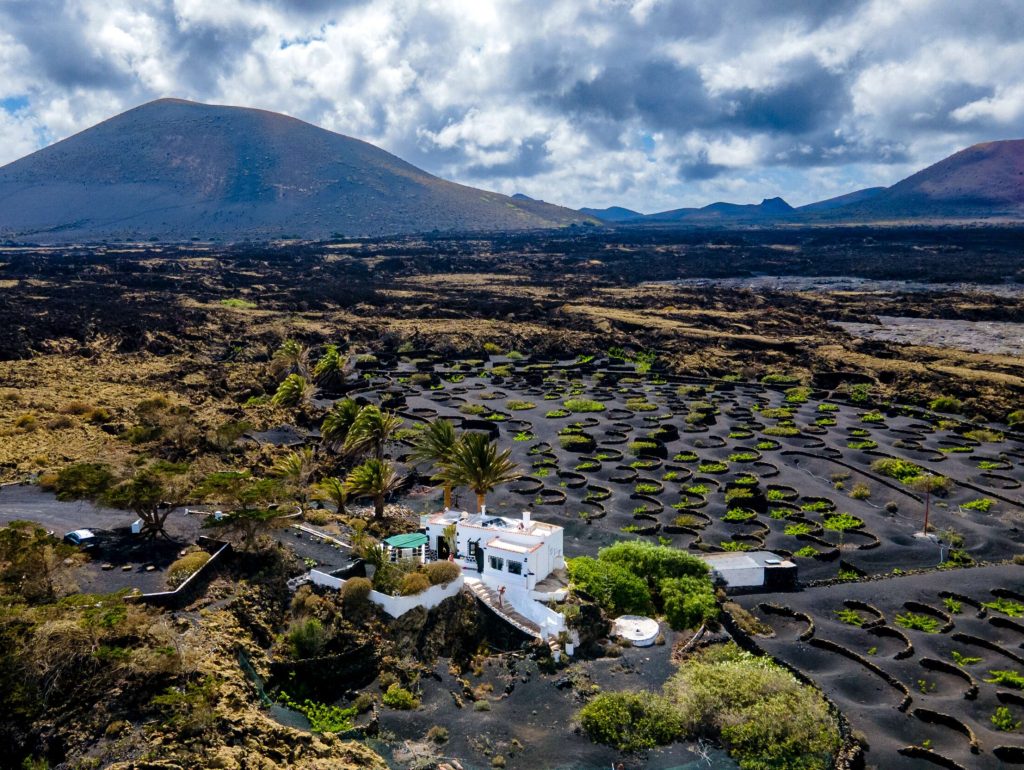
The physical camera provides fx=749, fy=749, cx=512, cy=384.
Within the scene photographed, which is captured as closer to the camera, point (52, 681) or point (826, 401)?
point (52, 681)

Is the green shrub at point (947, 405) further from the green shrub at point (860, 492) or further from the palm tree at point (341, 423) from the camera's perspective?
the palm tree at point (341, 423)

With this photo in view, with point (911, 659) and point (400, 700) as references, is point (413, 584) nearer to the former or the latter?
point (400, 700)

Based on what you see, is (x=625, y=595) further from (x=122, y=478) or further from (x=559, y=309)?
(x=559, y=309)

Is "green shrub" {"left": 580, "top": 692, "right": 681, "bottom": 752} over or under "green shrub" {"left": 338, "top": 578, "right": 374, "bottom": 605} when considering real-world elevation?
under

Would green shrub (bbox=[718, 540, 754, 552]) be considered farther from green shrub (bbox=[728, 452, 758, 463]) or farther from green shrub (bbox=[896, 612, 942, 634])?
green shrub (bbox=[728, 452, 758, 463])

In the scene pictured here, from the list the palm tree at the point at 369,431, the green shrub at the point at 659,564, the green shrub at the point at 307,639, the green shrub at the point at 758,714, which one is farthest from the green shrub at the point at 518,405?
the green shrub at the point at 758,714

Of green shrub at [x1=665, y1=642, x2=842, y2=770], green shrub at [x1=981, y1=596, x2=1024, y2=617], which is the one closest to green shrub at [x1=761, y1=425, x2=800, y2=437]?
green shrub at [x1=981, y1=596, x2=1024, y2=617]

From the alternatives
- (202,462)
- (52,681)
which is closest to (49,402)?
(202,462)
